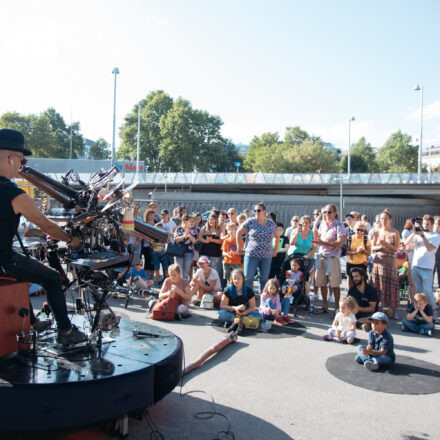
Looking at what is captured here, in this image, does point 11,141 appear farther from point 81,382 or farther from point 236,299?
point 236,299

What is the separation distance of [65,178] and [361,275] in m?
5.13

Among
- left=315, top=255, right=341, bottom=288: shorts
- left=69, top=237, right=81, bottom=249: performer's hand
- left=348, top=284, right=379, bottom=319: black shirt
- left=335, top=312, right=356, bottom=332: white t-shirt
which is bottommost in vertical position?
left=335, top=312, right=356, bottom=332: white t-shirt

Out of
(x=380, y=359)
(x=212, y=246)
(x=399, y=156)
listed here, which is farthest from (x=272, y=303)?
(x=399, y=156)

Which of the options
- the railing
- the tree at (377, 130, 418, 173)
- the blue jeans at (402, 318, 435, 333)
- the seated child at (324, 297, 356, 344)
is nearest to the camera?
the seated child at (324, 297, 356, 344)

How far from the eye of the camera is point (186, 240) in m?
9.75

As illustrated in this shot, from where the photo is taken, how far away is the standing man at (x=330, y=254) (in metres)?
8.05

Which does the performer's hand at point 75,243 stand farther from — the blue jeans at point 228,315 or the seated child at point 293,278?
the seated child at point 293,278

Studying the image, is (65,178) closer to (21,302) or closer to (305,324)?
(21,302)

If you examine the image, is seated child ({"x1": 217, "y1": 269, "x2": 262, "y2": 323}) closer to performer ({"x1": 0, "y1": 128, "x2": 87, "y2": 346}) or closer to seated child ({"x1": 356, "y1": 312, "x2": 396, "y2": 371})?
seated child ({"x1": 356, "y1": 312, "x2": 396, "y2": 371})

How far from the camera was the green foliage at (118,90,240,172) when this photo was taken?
6353cm

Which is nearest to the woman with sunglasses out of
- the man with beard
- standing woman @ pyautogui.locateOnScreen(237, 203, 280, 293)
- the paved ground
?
the man with beard

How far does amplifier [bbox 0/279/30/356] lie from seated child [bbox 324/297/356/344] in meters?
4.43

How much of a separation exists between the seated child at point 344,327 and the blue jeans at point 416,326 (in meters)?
1.17

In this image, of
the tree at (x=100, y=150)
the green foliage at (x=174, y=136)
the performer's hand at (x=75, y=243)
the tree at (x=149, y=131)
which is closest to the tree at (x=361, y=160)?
the green foliage at (x=174, y=136)
